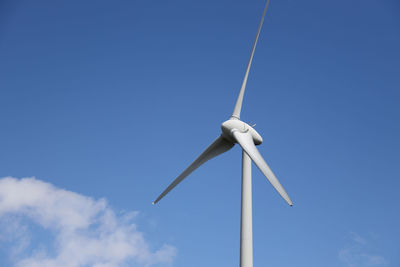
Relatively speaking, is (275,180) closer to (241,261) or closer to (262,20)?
(241,261)

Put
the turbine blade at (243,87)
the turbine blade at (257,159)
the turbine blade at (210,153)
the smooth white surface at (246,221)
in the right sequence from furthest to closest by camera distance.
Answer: the turbine blade at (243,87), the turbine blade at (210,153), the turbine blade at (257,159), the smooth white surface at (246,221)

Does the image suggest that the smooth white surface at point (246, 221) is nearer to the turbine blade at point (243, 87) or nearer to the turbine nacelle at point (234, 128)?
the turbine nacelle at point (234, 128)

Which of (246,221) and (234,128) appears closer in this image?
(246,221)

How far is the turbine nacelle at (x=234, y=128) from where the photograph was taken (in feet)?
65.5

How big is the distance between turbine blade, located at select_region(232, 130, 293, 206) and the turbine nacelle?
10.7 inches

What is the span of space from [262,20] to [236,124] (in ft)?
29.3

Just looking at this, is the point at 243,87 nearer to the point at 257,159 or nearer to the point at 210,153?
the point at 210,153

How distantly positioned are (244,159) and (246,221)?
3821 millimetres

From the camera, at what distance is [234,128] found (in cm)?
1992

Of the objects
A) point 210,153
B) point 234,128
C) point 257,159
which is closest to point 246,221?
point 257,159

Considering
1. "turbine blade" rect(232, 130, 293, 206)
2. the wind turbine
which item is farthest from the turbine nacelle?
"turbine blade" rect(232, 130, 293, 206)

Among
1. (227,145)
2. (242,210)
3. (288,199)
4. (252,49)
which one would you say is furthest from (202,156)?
(252,49)

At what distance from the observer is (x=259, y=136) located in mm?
20969

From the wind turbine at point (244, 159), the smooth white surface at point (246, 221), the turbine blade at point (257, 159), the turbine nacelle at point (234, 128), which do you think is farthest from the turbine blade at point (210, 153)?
the smooth white surface at point (246, 221)
